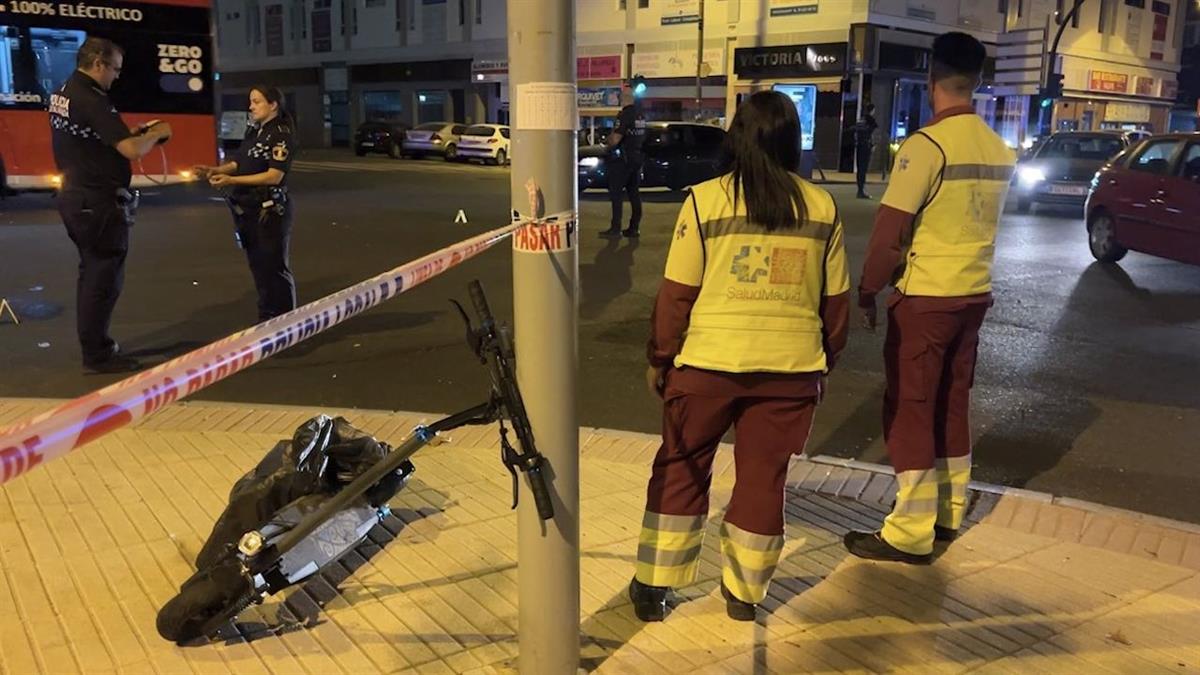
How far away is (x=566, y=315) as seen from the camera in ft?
9.11

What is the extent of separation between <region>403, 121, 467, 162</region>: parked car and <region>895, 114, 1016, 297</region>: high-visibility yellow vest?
30.9 meters

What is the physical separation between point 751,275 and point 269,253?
4.88 m

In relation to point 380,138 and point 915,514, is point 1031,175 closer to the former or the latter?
point 915,514

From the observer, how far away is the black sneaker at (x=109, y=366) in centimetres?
657

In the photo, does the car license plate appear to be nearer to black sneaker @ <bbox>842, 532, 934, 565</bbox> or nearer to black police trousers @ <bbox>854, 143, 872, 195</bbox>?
black police trousers @ <bbox>854, 143, 872, 195</bbox>

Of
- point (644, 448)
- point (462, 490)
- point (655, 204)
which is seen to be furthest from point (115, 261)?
point (655, 204)

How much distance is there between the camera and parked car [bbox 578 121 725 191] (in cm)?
2123

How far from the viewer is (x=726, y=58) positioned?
34656 millimetres

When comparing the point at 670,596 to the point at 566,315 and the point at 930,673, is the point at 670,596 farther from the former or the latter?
the point at 566,315

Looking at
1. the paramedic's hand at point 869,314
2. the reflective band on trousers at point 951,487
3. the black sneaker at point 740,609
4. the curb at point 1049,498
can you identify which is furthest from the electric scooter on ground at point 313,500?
the curb at point 1049,498

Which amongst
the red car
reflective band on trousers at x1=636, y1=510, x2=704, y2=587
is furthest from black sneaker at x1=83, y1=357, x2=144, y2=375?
the red car

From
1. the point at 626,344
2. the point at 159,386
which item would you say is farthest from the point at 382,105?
the point at 159,386

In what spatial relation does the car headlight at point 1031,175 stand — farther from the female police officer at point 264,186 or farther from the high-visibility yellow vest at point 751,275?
the high-visibility yellow vest at point 751,275

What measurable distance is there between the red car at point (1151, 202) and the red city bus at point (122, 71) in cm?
1334
